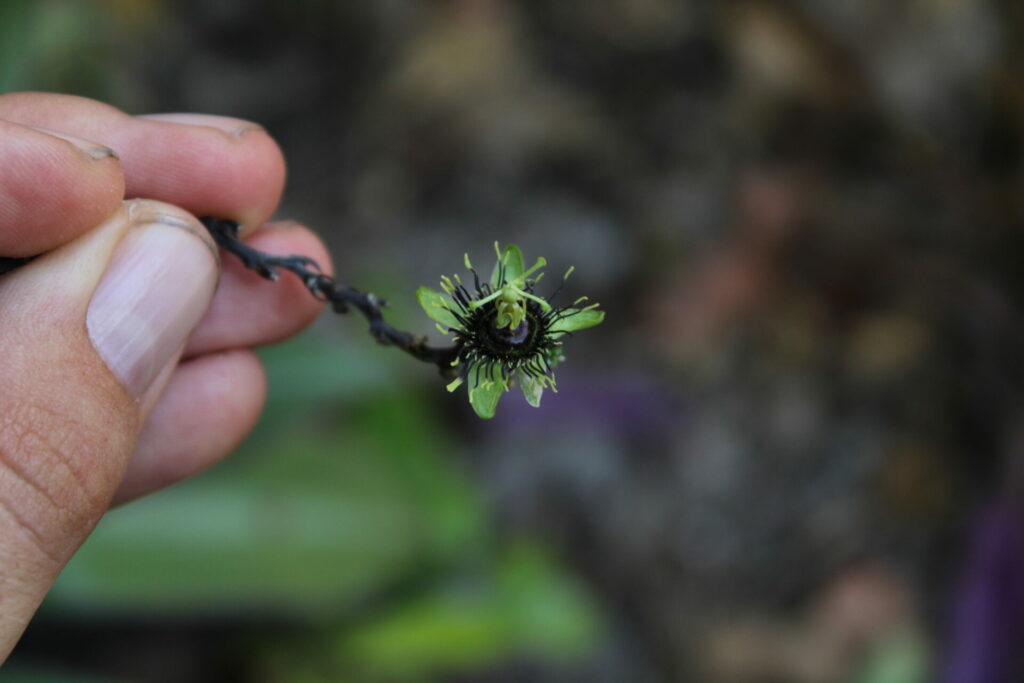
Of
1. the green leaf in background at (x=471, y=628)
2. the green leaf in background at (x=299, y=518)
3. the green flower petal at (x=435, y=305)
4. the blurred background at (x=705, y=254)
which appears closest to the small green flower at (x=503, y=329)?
the green flower petal at (x=435, y=305)

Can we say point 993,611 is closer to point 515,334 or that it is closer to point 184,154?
point 515,334

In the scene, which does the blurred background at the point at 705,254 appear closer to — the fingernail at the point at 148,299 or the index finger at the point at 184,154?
the index finger at the point at 184,154

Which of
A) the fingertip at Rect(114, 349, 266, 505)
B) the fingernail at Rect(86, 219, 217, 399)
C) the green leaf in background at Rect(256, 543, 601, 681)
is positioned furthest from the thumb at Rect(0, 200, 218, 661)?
the green leaf in background at Rect(256, 543, 601, 681)

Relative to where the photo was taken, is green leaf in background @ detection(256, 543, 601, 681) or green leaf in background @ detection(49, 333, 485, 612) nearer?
green leaf in background @ detection(49, 333, 485, 612)

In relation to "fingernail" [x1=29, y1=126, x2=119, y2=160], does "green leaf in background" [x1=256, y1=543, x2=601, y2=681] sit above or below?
above

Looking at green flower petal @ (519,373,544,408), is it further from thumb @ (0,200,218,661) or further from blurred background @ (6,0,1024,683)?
blurred background @ (6,0,1024,683)
